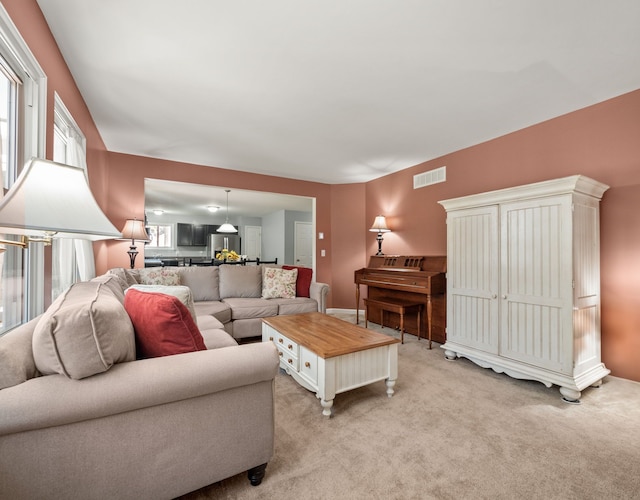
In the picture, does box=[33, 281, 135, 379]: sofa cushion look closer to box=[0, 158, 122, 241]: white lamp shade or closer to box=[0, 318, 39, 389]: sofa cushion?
box=[0, 318, 39, 389]: sofa cushion

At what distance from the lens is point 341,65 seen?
7.04 ft

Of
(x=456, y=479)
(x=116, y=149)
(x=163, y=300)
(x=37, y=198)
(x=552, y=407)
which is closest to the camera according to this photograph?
(x=37, y=198)

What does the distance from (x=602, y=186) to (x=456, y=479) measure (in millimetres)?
2598

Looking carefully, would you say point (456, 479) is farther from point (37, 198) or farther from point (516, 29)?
point (516, 29)

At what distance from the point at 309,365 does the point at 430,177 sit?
3.20 m

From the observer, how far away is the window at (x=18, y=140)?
1517mm

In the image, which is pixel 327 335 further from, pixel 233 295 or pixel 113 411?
pixel 233 295

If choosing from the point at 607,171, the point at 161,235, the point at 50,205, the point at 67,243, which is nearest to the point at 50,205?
the point at 50,205

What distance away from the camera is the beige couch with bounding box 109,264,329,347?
3.49m

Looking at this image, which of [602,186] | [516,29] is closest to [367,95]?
[516,29]

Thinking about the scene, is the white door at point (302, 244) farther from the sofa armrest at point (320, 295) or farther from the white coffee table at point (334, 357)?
the white coffee table at point (334, 357)

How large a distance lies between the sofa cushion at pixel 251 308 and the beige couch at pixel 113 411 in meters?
2.27

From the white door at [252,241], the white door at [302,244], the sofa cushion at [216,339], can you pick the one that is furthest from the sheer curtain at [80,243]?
the white door at [252,241]

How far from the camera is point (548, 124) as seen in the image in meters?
3.00
